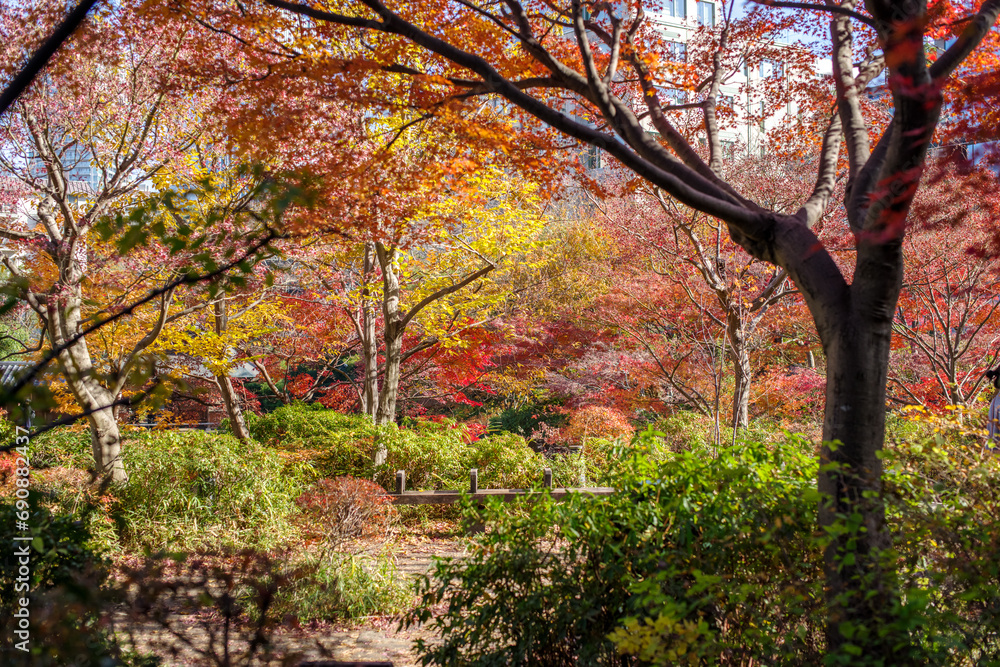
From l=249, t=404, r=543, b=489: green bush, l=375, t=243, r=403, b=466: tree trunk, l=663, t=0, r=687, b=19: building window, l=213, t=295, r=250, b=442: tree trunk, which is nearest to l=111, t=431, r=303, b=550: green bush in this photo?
l=249, t=404, r=543, b=489: green bush

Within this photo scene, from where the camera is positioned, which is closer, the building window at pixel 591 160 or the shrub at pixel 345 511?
the shrub at pixel 345 511

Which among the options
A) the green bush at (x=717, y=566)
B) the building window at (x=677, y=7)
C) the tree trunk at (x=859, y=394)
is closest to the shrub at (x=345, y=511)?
the green bush at (x=717, y=566)

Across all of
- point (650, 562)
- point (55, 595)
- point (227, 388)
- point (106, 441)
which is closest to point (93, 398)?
point (106, 441)

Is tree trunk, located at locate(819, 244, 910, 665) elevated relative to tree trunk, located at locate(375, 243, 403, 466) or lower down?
lower down

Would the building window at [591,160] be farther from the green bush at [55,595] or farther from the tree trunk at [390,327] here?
the green bush at [55,595]

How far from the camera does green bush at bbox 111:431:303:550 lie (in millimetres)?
6230

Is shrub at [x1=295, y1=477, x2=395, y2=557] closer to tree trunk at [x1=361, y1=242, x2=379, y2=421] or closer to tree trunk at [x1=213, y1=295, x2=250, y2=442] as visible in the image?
tree trunk at [x1=213, y1=295, x2=250, y2=442]

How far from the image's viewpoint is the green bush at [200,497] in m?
6.23

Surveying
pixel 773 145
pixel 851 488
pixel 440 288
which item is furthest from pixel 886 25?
pixel 440 288

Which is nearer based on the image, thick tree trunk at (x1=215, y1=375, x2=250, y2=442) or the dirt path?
the dirt path

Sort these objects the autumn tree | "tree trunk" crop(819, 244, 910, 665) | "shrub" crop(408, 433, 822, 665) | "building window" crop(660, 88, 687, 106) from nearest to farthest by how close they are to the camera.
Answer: "shrub" crop(408, 433, 822, 665)
"tree trunk" crop(819, 244, 910, 665)
the autumn tree
"building window" crop(660, 88, 687, 106)

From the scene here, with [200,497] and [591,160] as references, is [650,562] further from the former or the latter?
[591,160]

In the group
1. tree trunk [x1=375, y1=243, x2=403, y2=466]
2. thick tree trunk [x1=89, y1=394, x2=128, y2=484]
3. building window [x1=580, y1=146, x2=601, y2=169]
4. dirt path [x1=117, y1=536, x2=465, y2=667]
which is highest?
building window [x1=580, y1=146, x2=601, y2=169]

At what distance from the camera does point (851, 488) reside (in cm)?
285
